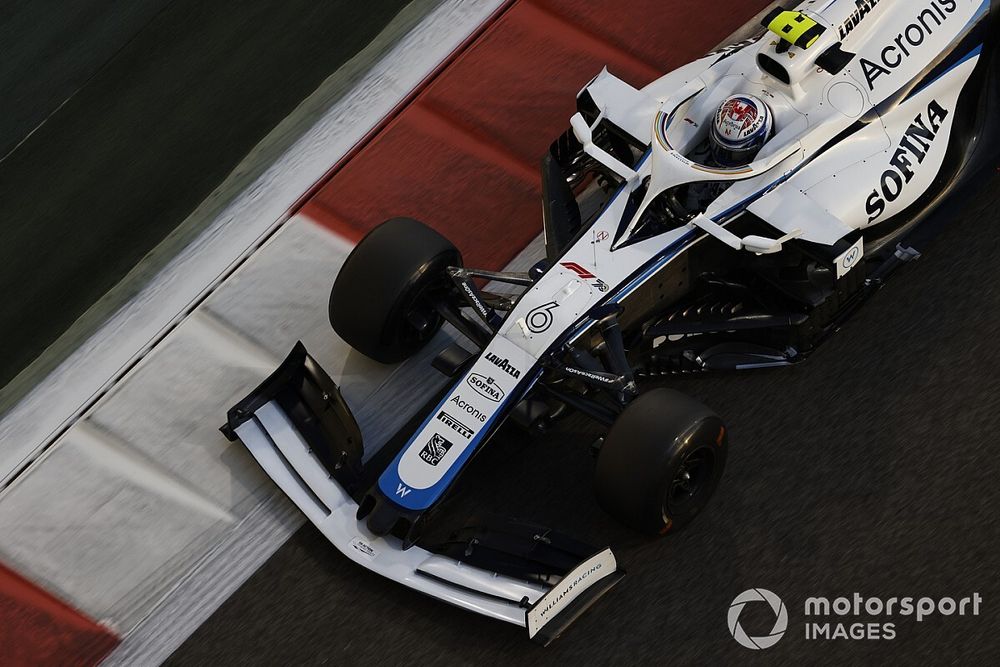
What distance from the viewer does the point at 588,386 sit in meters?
5.82

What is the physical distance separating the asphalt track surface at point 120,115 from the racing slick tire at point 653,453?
126 inches

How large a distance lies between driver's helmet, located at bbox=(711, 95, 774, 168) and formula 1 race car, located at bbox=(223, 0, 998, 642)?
11 mm

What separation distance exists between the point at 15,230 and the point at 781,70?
14.2 feet

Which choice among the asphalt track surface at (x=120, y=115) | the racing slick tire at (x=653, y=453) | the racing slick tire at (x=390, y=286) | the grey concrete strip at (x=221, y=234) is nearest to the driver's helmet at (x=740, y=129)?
the racing slick tire at (x=653, y=453)

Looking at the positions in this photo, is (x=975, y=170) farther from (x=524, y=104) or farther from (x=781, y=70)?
(x=524, y=104)

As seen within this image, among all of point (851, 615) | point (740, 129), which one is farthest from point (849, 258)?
point (851, 615)

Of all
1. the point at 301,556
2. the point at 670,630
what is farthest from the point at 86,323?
the point at 670,630

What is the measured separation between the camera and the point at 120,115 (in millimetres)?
7758

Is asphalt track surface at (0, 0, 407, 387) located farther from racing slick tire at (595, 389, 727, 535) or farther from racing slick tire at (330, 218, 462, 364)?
racing slick tire at (595, 389, 727, 535)

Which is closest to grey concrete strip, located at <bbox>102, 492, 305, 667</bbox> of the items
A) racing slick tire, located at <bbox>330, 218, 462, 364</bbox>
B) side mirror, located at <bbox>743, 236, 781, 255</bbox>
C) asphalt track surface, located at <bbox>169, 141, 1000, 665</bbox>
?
asphalt track surface, located at <bbox>169, 141, 1000, 665</bbox>

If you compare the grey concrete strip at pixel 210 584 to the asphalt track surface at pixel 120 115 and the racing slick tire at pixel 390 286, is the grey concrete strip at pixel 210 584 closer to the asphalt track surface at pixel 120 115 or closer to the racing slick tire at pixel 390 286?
the racing slick tire at pixel 390 286

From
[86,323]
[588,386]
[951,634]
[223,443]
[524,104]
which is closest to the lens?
[951,634]

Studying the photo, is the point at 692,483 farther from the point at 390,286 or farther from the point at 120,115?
the point at 120,115

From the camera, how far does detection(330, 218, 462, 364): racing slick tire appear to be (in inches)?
235
